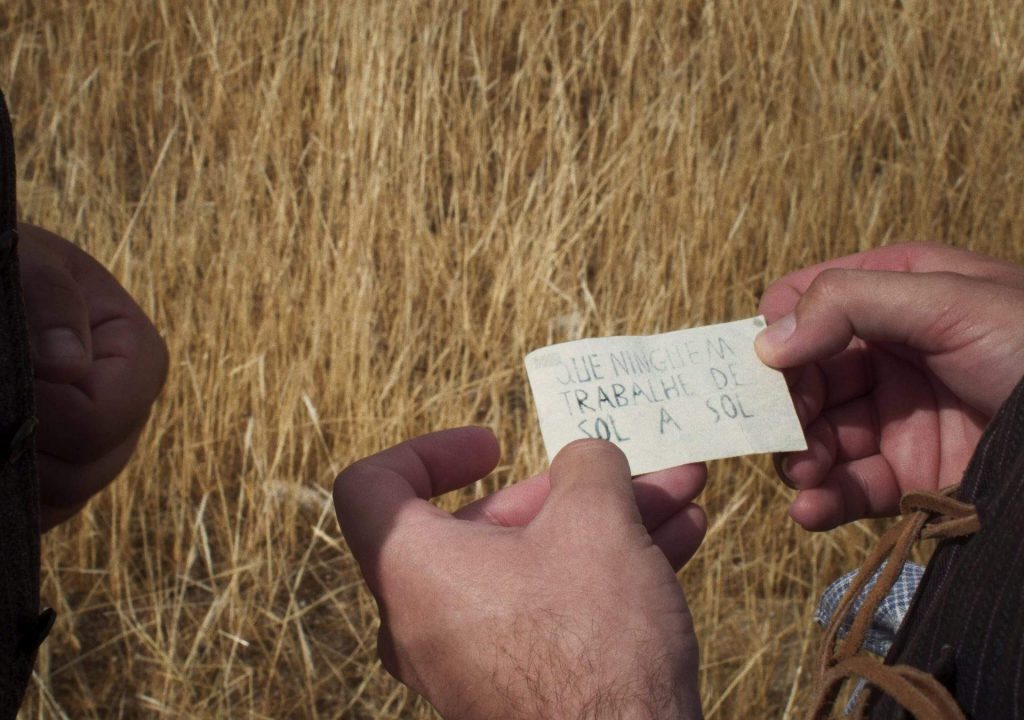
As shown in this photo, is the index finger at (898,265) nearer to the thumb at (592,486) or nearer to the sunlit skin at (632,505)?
the sunlit skin at (632,505)

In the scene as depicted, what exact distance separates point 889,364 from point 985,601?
536 millimetres

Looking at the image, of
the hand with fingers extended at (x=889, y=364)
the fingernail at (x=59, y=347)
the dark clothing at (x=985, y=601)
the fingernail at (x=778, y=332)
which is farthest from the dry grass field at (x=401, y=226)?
the dark clothing at (x=985, y=601)

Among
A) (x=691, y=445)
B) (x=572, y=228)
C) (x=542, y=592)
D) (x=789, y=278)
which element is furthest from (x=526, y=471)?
(x=542, y=592)

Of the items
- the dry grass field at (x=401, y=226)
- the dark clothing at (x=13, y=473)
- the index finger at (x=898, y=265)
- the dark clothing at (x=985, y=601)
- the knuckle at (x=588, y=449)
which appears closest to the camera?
the dark clothing at (x=985, y=601)

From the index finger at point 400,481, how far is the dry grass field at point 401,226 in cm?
76

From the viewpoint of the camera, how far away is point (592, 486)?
2.54 feet

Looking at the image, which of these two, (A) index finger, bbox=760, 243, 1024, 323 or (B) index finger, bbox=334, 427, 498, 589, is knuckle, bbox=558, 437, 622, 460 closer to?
(B) index finger, bbox=334, 427, 498, 589

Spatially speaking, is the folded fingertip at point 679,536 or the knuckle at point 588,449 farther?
the folded fingertip at point 679,536

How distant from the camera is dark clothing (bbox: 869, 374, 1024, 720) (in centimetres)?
57

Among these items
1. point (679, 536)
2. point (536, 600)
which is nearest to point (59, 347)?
point (536, 600)

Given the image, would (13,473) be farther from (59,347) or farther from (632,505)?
(632,505)

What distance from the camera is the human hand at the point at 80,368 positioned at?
848 millimetres

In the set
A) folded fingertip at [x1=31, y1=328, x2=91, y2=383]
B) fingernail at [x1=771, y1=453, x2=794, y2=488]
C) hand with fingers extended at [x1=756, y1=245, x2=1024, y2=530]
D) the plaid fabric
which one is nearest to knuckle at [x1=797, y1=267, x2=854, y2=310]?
hand with fingers extended at [x1=756, y1=245, x2=1024, y2=530]

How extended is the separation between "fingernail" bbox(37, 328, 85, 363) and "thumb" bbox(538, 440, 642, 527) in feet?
1.39
